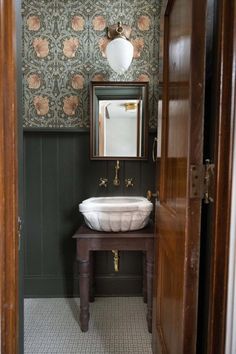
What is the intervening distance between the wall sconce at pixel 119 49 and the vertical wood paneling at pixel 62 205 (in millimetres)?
584

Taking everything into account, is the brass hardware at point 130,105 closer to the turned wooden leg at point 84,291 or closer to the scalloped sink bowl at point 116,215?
the scalloped sink bowl at point 116,215

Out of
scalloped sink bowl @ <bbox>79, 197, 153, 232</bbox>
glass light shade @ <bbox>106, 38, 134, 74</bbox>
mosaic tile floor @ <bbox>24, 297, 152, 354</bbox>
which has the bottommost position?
mosaic tile floor @ <bbox>24, 297, 152, 354</bbox>

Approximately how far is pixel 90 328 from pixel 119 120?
Result: 1.52 m

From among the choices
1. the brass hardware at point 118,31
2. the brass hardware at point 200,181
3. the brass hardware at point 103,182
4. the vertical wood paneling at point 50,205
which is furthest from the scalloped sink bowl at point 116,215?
the brass hardware at point 118,31

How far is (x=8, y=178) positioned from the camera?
35.0 inches

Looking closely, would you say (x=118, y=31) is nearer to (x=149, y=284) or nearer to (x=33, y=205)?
(x=33, y=205)

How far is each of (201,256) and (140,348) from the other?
1.08 m

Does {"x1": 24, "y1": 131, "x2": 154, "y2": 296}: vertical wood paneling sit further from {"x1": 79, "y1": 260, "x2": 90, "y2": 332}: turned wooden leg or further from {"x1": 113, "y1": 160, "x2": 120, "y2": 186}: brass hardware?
{"x1": 79, "y1": 260, "x2": 90, "y2": 332}: turned wooden leg

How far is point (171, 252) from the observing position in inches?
41.4

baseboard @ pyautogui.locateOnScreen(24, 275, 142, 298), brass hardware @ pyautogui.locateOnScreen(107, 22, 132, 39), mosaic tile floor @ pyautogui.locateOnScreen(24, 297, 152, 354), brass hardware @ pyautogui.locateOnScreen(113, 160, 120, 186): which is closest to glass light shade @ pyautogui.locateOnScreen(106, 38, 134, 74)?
brass hardware @ pyautogui.locateOnScreen(107, 22, 132, 39)

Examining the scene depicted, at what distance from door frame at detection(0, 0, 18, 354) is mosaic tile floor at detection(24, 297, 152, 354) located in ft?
2.96

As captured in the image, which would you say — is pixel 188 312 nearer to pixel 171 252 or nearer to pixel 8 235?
pixel 171 252

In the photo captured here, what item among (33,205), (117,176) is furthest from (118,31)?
(33,205)

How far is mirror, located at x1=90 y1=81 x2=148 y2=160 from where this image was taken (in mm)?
2154
